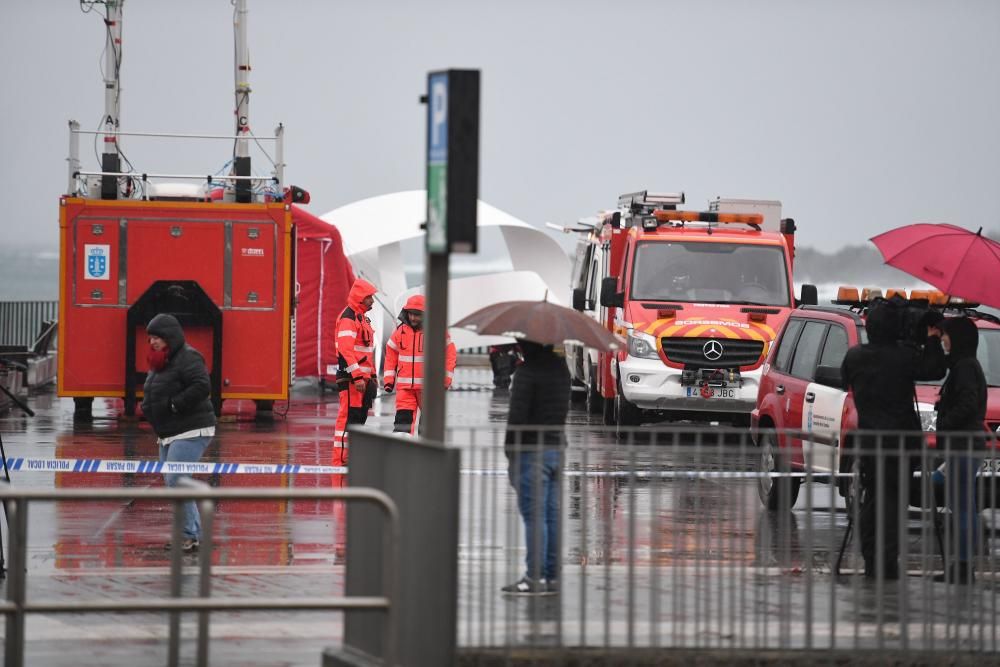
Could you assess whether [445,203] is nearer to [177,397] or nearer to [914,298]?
[177,397]

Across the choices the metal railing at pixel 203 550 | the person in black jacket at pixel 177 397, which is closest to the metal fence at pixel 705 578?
the metal railing at pixel 203 550

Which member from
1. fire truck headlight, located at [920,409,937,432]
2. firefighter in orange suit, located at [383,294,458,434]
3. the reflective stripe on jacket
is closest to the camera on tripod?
fire truck headlight, located at [920,409,937,432]

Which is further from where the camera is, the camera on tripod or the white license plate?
the white license plate

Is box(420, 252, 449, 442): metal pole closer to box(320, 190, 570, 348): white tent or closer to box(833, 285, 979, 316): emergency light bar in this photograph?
box(833, 285, 979, 316): emergency light bar

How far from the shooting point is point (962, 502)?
8.60 metres

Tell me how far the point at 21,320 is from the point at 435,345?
30.2 meters

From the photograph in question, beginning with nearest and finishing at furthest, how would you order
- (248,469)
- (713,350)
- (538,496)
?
1. (538,496)
2. (248,469)
3. (713,350)

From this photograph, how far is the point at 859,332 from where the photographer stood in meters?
13.4

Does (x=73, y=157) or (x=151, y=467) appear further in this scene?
(x=73, y=157)

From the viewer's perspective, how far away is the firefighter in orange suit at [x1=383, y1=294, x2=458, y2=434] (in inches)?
586

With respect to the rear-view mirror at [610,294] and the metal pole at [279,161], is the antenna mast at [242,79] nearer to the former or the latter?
the metal pole at [279,161]

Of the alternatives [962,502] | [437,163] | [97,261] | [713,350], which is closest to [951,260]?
[962,502]

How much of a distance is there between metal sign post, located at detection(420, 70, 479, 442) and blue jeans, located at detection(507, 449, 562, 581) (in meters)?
0.67

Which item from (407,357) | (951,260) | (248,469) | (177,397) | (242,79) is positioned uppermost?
(242,79)
